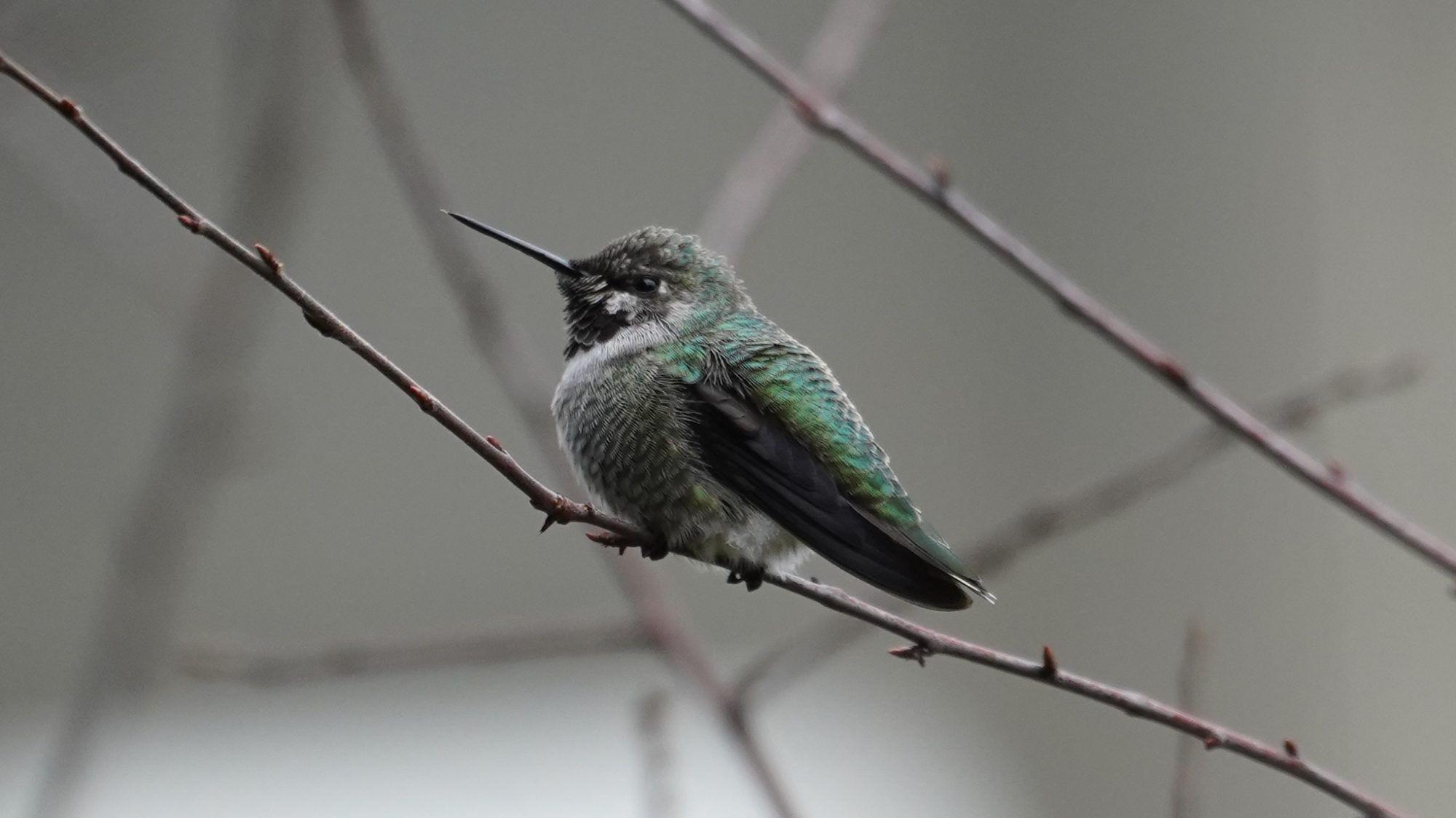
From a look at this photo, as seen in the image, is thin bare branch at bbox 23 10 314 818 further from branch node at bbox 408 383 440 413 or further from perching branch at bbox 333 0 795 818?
branch node at bbox 408 383 440 413

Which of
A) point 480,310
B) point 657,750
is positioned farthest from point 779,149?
point 657,750

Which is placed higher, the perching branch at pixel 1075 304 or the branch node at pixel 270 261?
the perching branch at pixel 1075 304

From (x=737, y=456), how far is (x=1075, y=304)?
26.5 inches

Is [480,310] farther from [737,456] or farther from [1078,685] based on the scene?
[1078,685]

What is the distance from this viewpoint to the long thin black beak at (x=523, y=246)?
7.02ft

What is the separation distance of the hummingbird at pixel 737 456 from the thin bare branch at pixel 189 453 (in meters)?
0.38

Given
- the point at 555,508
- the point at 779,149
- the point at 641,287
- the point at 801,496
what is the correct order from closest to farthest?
the point at 555,508
the point at 801,496
the point at 641,287
the point at 779,149

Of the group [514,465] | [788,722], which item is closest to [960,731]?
[788,722]

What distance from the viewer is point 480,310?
2586 mm

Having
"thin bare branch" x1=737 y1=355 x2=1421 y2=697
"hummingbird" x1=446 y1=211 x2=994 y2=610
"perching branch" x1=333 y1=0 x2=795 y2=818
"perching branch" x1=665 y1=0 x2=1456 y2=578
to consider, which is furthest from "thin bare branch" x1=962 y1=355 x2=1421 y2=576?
"perching branch" x1=333 y1=0 x2=795 y2=818

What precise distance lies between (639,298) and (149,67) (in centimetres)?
377

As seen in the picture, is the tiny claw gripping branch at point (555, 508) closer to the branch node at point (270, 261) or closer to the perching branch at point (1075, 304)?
the branch node at point (270, 261)

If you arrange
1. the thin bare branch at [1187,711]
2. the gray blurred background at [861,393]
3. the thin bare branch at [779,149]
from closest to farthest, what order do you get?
1. the thin bare branch at [1187,711]
2. the thin bare branch at [779,149]
3. the gray blurred background at [861,393]

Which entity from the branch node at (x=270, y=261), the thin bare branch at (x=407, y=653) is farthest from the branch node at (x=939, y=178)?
the branch node at (x=270, y=261)
